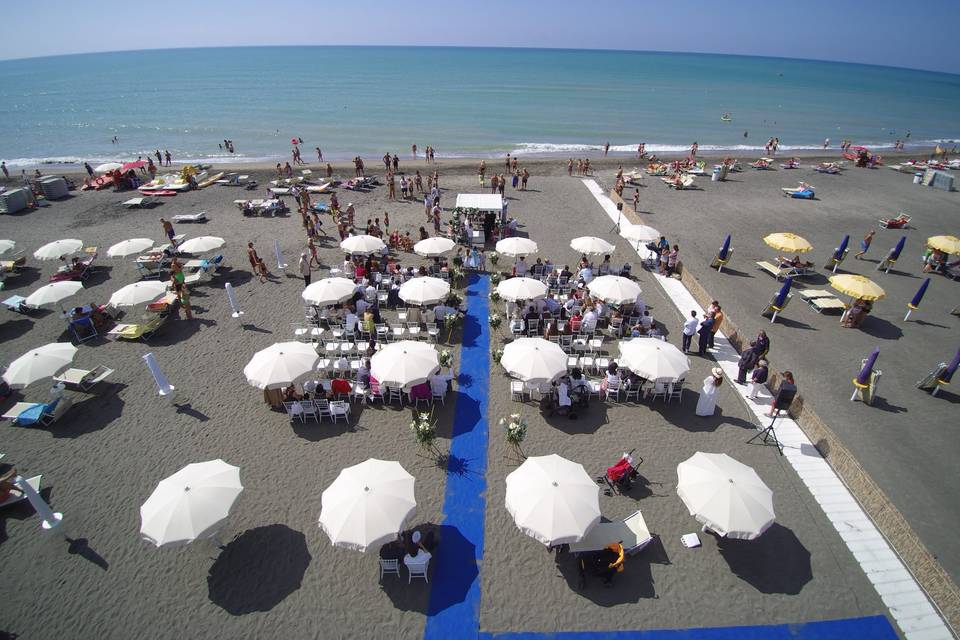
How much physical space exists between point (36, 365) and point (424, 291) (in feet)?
32.0

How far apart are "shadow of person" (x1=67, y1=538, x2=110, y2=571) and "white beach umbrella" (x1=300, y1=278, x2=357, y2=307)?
24.1 feet

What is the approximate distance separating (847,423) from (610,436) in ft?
19.5

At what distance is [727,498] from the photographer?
25.5 ft

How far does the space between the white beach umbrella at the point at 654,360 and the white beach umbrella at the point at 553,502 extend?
363 centimetres

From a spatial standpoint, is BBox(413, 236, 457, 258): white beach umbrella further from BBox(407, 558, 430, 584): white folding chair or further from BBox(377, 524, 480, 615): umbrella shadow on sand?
BBox(407, 558, 430, 584): white folding chair

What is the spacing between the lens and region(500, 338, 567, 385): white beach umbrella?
10.6 m

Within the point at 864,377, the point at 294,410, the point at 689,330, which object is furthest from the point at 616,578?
the point at 864,377

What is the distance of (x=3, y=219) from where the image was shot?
24.0 meters

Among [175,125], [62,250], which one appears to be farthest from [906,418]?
[175,125]

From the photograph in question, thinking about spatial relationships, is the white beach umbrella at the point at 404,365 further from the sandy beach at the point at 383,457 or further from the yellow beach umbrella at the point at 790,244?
the yellow beach umbrella at the point at 790,244

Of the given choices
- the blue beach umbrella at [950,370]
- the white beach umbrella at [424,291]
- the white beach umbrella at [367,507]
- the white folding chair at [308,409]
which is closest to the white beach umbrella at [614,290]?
the white beach umbrella at [424,291]

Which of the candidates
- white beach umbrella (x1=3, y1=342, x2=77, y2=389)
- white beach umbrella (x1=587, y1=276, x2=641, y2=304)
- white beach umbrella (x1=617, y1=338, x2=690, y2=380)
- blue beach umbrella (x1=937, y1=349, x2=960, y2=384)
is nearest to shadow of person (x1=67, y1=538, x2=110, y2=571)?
white beach umbrella (x1=3, y1=342, x2=77, y2=389)

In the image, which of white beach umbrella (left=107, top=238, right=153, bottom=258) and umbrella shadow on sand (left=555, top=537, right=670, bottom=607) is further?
white beach umbrella (left=107, top=238, right=153, bottom=258)

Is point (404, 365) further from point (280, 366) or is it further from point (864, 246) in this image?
point (864, 246)
